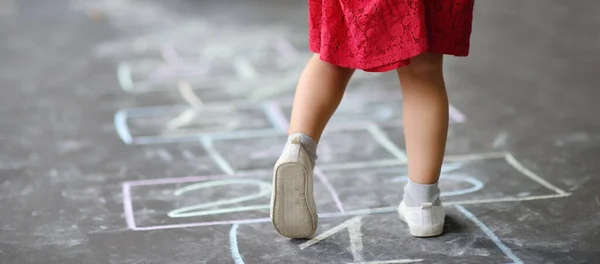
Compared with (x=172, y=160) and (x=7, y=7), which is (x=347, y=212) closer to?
(x=172, y=160)

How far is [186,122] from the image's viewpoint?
246cm

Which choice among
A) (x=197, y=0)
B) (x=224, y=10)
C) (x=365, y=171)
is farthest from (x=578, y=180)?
(x=197, y=0)

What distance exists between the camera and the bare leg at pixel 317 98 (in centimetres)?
156

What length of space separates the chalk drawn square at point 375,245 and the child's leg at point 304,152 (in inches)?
2.0

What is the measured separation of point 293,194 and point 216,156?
0.67 meters

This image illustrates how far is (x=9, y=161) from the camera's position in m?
2.10

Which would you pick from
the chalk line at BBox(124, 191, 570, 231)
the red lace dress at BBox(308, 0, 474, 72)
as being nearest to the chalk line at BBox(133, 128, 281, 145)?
the chalk line at BBox(124, 191, 570, 231)

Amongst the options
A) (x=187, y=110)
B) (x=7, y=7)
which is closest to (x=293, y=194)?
(x=187, y=110)

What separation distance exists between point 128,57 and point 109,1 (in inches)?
57.2

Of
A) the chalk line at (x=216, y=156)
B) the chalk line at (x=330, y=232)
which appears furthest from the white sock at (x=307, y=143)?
the chalk line at (x=216, y=156)

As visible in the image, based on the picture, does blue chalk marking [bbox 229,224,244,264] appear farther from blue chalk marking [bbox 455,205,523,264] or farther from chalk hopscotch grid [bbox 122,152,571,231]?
blue chalk marking [bbox 455,205,523,264]

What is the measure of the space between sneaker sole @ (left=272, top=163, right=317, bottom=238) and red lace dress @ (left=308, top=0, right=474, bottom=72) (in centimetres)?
21

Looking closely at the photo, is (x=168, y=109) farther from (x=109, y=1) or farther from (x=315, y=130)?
(x=109, y=1)

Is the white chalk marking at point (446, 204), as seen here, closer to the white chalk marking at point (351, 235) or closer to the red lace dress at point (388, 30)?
the white chalk marking at point (351, 235)
